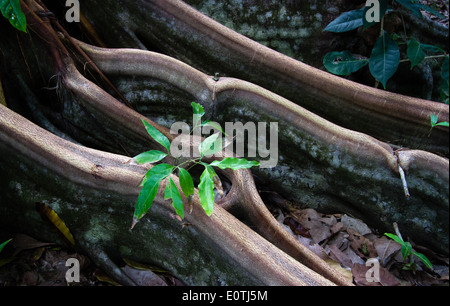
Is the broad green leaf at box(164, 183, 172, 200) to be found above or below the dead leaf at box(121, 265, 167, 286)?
above

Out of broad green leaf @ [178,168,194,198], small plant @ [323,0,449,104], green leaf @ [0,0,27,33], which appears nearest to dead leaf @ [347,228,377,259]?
small plant @ [323,0,449,104]

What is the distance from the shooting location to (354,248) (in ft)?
5.81

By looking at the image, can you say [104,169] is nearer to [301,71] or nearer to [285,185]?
[285,185]

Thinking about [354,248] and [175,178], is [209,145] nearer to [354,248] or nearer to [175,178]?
[175,178]

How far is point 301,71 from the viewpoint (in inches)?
78.3

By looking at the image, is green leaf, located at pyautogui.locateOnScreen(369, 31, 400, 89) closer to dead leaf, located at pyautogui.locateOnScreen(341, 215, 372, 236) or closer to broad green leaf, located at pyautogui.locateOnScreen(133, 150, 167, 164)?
dead leaf, located at pyautogui.locateOnScreen(341, 215, 372, 236)

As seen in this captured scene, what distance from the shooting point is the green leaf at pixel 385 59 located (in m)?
1.80

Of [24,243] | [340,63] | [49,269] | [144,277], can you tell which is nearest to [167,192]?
[144,277]

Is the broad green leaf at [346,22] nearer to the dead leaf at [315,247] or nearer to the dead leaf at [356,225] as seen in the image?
the dead leaf at [356,225]

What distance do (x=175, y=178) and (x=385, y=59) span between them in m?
1.34

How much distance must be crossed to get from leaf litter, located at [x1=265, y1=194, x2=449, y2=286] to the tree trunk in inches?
2.9

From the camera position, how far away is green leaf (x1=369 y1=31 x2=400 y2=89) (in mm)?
1799

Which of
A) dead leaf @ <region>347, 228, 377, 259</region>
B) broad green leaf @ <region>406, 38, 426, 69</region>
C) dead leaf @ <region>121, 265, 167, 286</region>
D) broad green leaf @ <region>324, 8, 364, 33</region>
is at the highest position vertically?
broad green leaf @ <region>324, 8, 364, 33</region>
